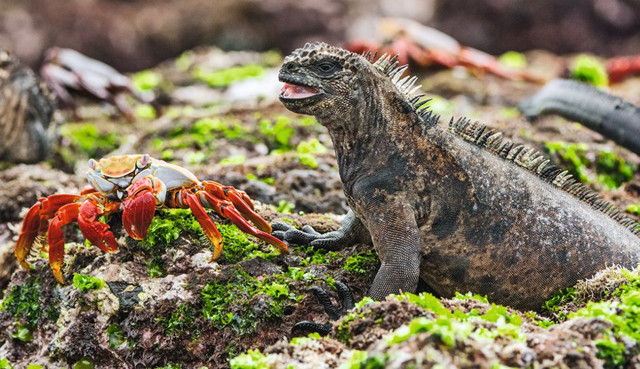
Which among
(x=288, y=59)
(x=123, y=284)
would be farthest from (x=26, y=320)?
(x=288, y=59)

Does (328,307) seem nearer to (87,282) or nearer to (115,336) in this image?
(115,336)

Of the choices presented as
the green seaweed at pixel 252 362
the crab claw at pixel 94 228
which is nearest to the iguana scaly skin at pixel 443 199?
the green seaweed at pixel 252 362

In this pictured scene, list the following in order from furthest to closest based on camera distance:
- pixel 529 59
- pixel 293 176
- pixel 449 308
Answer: pixel 529 59
pixel 293 176
pixel 449 308

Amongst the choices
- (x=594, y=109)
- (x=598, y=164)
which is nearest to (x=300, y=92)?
(x=598, y=164)

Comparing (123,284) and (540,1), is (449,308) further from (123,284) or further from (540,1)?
(540,1)

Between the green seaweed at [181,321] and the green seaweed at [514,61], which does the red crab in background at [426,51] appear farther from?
the green seaweed at [181,321]
